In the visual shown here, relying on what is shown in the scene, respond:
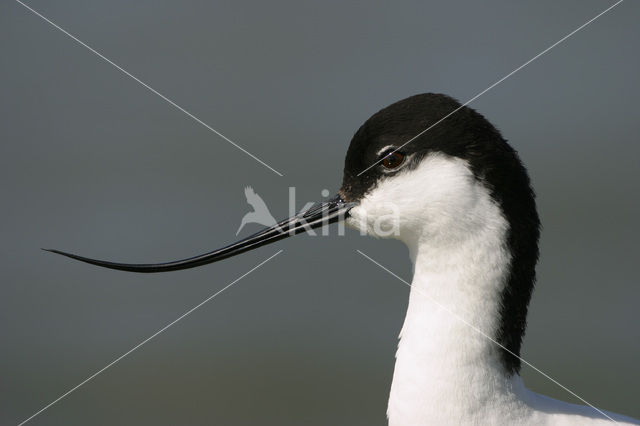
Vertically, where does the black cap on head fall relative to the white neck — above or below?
above

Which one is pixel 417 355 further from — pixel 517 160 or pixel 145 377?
pixel 145 377

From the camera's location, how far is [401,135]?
7.58ft

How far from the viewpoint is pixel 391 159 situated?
2357 mm

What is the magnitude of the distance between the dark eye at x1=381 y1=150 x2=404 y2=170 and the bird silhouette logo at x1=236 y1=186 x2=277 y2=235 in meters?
2.77

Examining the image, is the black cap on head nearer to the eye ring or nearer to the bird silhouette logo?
the eye ring

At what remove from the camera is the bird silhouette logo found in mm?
5234

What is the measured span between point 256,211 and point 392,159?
127 inches

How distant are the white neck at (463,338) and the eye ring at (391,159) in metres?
0.25

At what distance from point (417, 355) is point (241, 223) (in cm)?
320
